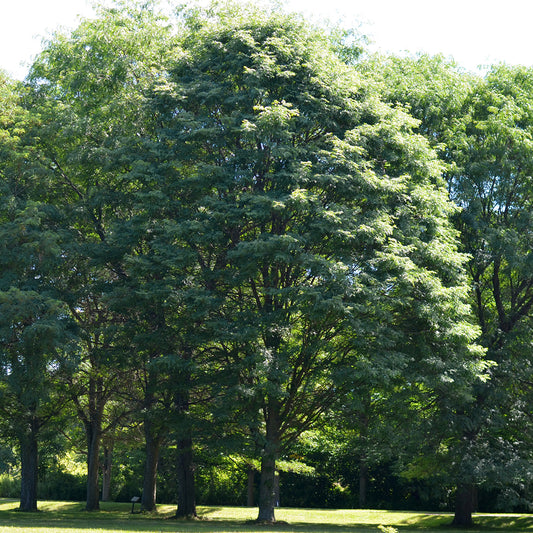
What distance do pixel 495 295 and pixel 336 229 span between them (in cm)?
880

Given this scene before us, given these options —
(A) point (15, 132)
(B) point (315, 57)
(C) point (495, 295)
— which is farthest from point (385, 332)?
(A) point (15, 132)

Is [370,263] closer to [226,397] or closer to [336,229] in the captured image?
[336,229]

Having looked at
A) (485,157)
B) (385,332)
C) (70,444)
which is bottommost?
(70,444)

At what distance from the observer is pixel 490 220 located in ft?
78.3

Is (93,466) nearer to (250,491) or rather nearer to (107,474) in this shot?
(250,491)

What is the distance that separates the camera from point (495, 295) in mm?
23906

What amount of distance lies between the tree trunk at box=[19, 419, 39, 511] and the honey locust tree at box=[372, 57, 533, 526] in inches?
653

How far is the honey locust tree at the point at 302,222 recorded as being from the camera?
18.5 meters

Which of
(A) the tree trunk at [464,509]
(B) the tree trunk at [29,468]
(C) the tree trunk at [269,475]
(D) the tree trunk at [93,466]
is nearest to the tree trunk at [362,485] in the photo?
(A) the tree trunk at [464,509]

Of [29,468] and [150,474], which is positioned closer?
[29,468]

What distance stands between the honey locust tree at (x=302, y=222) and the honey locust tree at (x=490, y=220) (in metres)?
2.16

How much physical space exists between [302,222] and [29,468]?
16.7m

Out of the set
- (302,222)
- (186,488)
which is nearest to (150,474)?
(186,488)

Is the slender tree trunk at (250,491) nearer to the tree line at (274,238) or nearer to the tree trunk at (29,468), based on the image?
the tree line at (274,238)
